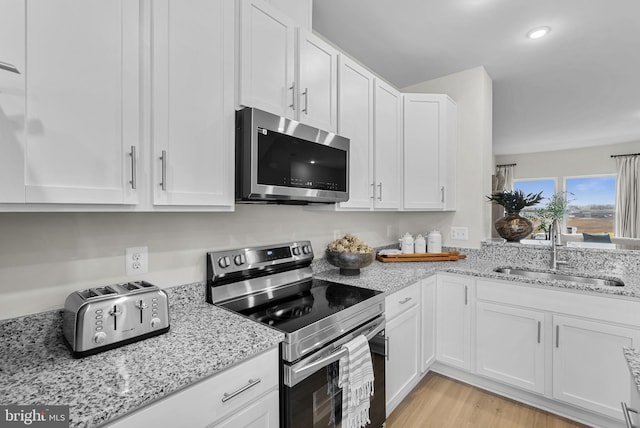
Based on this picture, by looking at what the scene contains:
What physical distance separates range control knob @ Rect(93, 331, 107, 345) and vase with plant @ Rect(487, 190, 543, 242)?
2.85 m

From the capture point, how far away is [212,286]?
4.89 ft

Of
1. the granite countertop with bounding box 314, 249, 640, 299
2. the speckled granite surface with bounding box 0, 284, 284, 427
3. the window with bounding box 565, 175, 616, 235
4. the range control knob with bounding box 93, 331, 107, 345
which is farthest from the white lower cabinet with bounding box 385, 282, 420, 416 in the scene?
the window with bounding box 565, 175, 616, 235

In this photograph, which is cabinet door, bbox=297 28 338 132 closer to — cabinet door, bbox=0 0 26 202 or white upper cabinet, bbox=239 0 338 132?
white upper cabinet, bbox=239 0 338 132

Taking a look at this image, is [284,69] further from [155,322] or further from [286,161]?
[155,322]

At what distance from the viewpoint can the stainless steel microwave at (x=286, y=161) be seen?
1.33 metres

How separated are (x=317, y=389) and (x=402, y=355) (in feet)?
2.99

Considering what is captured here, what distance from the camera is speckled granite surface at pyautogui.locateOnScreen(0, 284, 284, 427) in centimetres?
74

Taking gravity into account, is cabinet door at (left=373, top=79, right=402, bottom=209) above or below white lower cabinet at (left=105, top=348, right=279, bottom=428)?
above

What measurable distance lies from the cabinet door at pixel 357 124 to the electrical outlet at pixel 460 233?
1161 mm

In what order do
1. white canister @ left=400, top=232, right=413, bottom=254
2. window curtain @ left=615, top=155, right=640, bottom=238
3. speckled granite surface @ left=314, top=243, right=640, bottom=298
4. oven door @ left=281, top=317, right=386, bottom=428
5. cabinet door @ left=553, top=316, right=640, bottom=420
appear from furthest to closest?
window curtain @ left=615, top=155, right=640, bottom=238, white canister @ left=400, top=232, right=413, bottom=254, speckled granite surface @ left=314, top=243, right=640, bottom=298, cabinet door @ left=553, top=316, right=640, bottom=420, oven door @ left=281, top=317, right=386, bottom=428

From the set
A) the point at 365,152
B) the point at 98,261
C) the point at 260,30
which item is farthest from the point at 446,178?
the point at 98,261

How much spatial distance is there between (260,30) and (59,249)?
1.22 meters

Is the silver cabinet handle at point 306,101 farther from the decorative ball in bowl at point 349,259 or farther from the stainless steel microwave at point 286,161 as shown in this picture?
the decorative ball in bowl at point 349,259

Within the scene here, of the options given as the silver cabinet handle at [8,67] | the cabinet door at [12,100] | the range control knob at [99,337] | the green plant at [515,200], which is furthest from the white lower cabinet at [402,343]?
the silver cabinet handle at [8,67]
